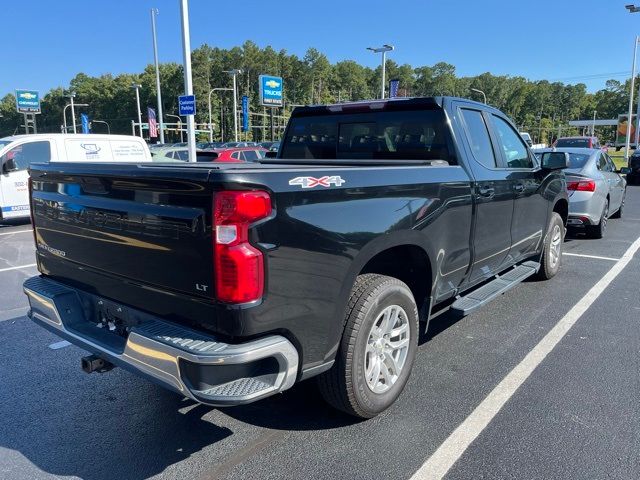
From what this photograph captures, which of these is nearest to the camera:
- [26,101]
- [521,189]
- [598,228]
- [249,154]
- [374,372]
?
[374,372]

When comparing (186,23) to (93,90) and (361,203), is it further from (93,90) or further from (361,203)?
(93,90)

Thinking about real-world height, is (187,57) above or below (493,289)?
above

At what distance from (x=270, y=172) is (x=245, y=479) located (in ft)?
5.24

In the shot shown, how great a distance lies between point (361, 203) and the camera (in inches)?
109

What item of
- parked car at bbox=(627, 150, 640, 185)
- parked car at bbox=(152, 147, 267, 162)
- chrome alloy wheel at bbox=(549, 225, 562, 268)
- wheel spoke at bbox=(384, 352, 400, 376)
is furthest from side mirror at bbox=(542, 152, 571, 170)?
parked car at bbox=(627, 150, 640, 185)

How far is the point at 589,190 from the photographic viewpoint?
8.45m

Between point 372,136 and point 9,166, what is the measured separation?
937 centimetres

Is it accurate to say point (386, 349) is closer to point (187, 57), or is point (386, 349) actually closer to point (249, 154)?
point (187, 57)

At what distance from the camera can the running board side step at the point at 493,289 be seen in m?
3.83

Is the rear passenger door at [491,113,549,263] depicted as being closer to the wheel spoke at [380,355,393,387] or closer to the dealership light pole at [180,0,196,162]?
the wheel spoke at [380,355,393,387]

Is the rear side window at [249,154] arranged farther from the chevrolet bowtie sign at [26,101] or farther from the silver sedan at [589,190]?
the chevrolet bowtie sign at [26,101]

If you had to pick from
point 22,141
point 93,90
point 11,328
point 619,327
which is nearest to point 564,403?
point 619,327

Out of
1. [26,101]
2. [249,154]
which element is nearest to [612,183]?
[249,154]

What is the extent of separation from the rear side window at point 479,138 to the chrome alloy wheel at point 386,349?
1.67m
